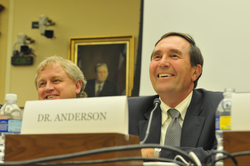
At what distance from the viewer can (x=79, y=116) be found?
2.72 feet

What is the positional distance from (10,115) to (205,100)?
104 cm

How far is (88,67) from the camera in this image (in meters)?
3.83

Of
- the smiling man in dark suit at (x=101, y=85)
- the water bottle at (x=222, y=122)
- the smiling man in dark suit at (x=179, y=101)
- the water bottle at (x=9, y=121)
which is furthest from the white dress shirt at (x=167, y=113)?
the smiling man in dark suit at (x=101, y=85)

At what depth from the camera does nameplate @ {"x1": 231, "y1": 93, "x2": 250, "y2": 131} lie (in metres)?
0.80

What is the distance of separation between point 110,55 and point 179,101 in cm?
203

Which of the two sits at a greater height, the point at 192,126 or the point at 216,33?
the point at 216,33

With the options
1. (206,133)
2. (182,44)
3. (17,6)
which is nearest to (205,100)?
(206,133)

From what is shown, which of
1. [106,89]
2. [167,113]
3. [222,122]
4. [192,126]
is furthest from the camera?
[106,89]

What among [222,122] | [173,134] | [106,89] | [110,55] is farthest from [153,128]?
[110,55]

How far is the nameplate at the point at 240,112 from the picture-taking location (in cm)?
80

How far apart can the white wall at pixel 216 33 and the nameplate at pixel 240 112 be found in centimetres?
188

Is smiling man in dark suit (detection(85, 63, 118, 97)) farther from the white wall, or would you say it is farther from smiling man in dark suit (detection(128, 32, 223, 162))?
smiling man in dark suit (detection(128, 32, 223, 162))

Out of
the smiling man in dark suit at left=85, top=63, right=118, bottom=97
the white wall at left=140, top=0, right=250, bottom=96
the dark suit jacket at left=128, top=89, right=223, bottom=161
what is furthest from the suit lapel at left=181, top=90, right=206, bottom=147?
the smiling man in dark suit at left=85, top=63, right=118, bottom=97

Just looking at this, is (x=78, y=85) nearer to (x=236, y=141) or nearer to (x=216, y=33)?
(x=236, y=141)
